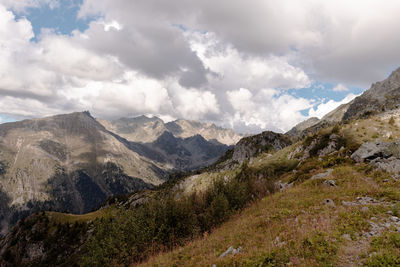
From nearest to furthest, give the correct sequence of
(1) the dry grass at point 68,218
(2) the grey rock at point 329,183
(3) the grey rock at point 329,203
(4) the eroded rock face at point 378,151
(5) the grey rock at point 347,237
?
(5) the grey rock at point 347,237
(3) the grey rock at point 329,203
(2) the grey rock at point 329,183
(4) the eroded rock face at point 378,151
(1) the dry grass at point 68,218

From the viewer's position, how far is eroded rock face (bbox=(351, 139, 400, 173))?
23000mm

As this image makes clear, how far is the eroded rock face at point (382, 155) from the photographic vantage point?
23000 millimetres

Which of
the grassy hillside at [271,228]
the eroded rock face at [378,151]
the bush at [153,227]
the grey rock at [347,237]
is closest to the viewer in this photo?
the grassy hillside at [271,228]

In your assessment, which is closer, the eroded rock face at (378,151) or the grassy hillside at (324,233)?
the grassy hillside at (324,233)

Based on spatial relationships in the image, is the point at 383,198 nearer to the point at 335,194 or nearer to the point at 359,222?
the point at 335,194

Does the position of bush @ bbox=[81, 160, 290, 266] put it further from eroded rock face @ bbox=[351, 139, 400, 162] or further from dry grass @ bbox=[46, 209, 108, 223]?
dry grass @ bbox=[46, 209, 108, 223]

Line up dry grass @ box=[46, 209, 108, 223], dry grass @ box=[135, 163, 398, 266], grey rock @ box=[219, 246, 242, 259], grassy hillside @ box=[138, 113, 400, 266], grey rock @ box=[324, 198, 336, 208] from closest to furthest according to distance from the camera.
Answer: grassy hillside @ box=[138, 113, 400, 266] → dry grass @ box=[135, 163, 398, 266] → grey rock @ box=[219, 246, 242, 259] → grey rock @ box=[324, 198, 336, 208] → dry grass @ box=[46, 209, 108, 223]

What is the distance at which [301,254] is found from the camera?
36.5 ft

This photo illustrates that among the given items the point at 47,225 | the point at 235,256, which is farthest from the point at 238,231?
the point at 47,225

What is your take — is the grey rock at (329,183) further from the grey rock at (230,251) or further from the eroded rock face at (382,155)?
the grey rock at (230,251)

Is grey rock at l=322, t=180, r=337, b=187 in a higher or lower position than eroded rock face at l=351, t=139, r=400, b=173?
lower

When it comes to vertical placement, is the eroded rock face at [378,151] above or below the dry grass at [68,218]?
above

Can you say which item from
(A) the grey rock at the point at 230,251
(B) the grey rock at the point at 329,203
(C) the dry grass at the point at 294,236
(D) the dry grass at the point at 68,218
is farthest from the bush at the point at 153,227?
(D) the dry grass at the point at 68,218

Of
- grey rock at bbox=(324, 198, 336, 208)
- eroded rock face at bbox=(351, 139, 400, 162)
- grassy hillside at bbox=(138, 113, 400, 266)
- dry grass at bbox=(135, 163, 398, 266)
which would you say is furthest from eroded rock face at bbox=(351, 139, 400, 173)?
grey rock at bbox=(324, 198, 336, 208)
